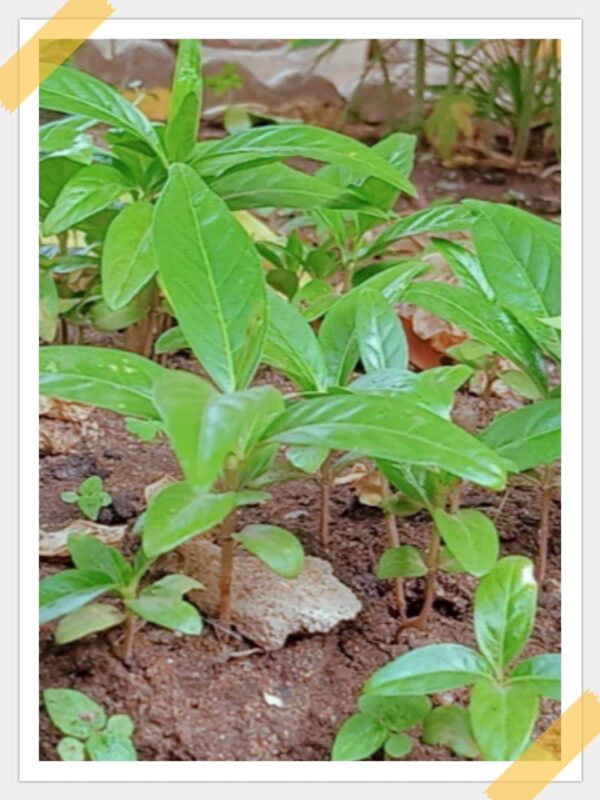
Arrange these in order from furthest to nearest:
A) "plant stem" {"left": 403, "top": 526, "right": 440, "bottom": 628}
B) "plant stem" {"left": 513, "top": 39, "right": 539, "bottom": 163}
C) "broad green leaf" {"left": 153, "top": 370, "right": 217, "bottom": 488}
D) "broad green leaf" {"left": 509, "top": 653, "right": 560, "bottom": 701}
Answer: "plant stem" {"left": 513, "top": 39, "right": 539, "bottom": 163}, "plant stem" {"left": 403, "top": 526, "right": 440, "bottom": 628}, "broad green leaf" {"left": 509, "top": 653, "right": 560, "bottom": 701}, "broad green leaf" {"left": 153, "top": 370, "right": 217, "bottom": 488}

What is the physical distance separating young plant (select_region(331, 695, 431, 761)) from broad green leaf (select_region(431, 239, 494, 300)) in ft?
1.12

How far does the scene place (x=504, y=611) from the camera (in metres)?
0.68

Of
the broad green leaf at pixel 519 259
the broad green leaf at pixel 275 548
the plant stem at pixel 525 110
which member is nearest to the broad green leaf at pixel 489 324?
the broad green leaf at pixel 519 259

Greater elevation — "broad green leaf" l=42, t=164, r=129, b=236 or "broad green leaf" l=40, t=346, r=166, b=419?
"broad green leaf" l=42, t=164, r=129, b=236

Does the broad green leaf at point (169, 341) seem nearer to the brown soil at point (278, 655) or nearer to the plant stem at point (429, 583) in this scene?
the brown soil at point (278, 655)

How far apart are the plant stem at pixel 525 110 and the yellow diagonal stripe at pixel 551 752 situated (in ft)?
4.63

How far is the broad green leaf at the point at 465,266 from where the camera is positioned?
0.89 m

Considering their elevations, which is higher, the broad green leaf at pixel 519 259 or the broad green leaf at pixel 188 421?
the broad green leaf at pixel 519 259

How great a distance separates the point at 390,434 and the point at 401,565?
165 mm

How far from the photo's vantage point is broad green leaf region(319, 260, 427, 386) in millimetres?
827

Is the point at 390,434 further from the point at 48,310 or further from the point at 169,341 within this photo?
the point at 48,310

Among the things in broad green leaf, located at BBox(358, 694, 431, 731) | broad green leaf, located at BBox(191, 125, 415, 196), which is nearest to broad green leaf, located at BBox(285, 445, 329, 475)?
broad green leaf, located at BBox(358, 694, 431, 731)

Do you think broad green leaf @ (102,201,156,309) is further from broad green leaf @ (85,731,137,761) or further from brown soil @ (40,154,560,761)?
broad green leaf @ (85,731,137,761)

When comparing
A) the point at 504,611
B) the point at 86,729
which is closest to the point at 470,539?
Answer: the point at 504,611
